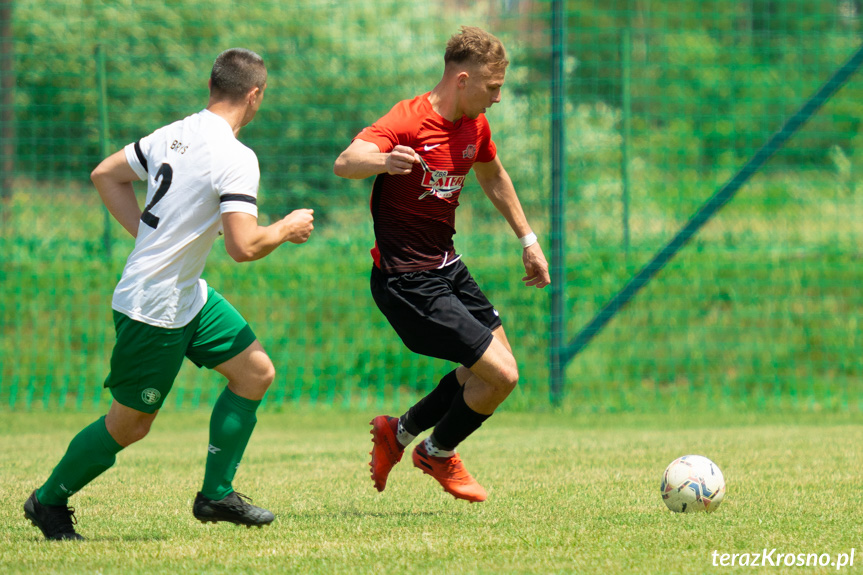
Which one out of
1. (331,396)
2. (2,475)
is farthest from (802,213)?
(2,475)

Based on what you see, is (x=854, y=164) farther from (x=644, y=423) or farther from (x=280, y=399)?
(x=280, y=399)

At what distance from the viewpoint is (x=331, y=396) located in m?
10.3

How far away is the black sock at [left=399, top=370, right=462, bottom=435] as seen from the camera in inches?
197

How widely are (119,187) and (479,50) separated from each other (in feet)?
5.82

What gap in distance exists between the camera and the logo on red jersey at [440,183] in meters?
4.70

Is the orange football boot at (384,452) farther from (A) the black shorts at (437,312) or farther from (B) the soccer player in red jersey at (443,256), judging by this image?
(A) the black shorts at (437,312)

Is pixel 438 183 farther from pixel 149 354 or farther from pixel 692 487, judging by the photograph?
pixel 692 487

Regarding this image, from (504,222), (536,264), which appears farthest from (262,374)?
(504,222)

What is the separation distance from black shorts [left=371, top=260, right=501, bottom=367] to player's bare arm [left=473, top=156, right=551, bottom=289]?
43 cm

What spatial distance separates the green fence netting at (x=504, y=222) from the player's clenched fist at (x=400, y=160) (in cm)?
574

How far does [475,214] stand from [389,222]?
21.8 feet

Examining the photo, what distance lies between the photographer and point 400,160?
406cm

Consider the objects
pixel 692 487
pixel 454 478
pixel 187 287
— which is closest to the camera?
pixel 187 287

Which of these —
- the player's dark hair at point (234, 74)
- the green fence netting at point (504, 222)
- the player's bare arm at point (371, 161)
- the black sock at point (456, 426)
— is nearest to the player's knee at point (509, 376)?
the black sock at point (456, 426)
